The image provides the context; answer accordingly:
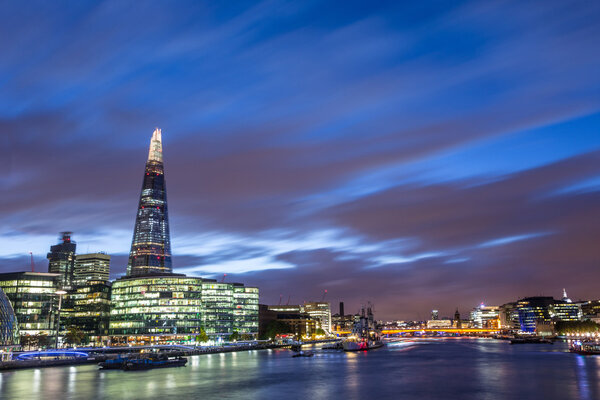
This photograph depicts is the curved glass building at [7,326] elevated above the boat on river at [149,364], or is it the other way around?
the curved glass building at [7,326]

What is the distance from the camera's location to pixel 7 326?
525 feet

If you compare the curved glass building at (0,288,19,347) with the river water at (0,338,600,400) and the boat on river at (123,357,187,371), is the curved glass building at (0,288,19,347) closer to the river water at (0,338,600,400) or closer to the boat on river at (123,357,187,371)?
the river water at (0,338,600,400)

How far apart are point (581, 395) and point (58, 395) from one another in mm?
77767

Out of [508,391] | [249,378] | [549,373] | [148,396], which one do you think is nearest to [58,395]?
[148,396]

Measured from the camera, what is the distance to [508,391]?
266 ft

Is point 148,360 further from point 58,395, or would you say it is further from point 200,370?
point 58,395

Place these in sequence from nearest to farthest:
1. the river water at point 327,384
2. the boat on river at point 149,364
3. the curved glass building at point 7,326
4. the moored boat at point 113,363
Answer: the river water at point 327,384
the boat on river at point 149,364
the moored boat at point 113,363
the curved glass building at point 7,326

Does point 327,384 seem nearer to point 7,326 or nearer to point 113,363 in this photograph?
point 113,363

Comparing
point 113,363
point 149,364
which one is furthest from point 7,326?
point 149,364

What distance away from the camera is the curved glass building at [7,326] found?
156125 mm

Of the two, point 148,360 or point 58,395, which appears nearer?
point 58,395

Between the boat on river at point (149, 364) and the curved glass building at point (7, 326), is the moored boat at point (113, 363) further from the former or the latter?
the curved glass building at point (7, 326)

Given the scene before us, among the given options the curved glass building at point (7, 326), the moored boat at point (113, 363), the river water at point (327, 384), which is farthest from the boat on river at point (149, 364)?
the curved glass building at point (7, 326)

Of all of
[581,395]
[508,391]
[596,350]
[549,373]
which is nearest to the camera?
[581,395]
